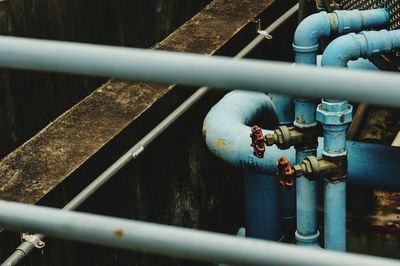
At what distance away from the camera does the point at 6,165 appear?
461cm

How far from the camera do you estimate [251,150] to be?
5102mm

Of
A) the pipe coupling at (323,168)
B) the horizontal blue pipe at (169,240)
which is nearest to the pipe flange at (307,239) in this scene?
the pipe coupling at (323,168)

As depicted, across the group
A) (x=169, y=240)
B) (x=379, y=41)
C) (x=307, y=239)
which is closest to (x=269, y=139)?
(x=307, y=239)

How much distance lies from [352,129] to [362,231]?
35.7 inches

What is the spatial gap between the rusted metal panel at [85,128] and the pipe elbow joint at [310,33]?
1.07 metres

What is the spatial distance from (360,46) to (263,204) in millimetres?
1710

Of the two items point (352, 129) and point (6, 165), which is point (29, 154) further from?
point (352, 129)

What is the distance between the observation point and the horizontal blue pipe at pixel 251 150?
16.0 ft

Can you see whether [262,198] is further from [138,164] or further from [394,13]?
[394,13]

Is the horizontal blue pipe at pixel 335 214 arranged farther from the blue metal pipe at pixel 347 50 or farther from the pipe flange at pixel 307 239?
the blue metal pipe at pixel 347 50

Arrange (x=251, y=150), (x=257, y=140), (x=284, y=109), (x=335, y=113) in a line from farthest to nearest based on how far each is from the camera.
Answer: (x=284, y=109)
(x=251, y=150)
(x=257, y=140)
(x=335, y=113)

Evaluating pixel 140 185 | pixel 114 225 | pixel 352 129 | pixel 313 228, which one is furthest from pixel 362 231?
pixel 114 225

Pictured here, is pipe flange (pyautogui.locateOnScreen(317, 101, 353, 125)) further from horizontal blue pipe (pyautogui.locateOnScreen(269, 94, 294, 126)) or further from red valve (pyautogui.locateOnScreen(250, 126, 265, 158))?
horizontal blue pipe (pyautogui.locateOnScreen(269, 94, 294, 126))

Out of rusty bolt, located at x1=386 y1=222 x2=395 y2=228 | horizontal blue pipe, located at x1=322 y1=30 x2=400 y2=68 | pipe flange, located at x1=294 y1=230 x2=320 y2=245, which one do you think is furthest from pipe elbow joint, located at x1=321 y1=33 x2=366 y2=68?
rusty bolt, located at x1=386 y1=222 x2=395 y2=228
